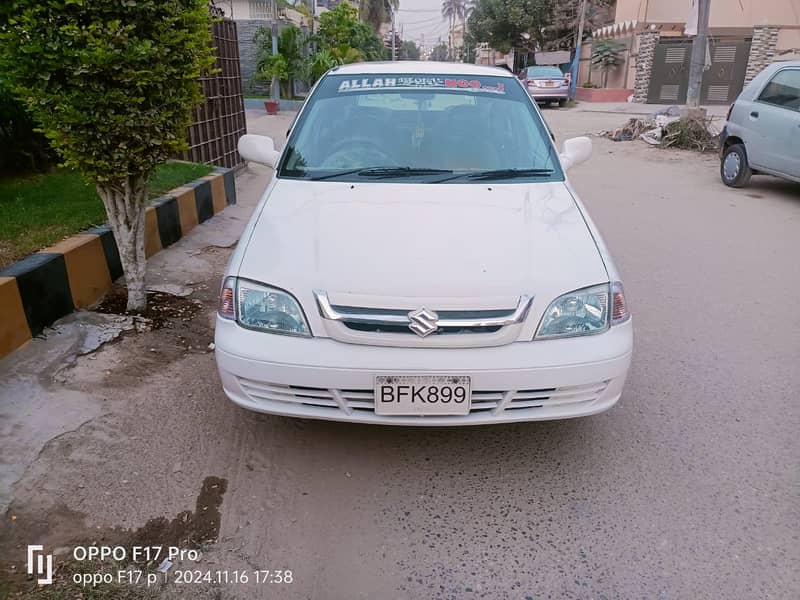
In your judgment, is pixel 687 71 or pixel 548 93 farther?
pixel 548 93

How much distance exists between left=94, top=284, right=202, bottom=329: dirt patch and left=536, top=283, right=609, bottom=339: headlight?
2589 mm

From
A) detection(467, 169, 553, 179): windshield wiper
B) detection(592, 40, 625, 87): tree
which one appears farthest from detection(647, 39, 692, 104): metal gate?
detection(467, 169, 553, 179): windshield wiper

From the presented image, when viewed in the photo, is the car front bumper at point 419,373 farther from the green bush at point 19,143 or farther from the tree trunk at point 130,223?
the green bush at point 19,143

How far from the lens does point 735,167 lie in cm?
888

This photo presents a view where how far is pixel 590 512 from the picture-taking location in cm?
256

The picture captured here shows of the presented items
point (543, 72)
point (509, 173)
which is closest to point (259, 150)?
point (509, 173)

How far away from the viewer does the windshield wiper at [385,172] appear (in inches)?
135

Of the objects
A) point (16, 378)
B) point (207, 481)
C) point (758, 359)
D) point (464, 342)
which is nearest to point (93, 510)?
point (207, 481)

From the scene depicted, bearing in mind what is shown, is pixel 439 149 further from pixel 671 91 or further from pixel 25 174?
pixel 671 91

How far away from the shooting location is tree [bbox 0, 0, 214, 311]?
322 cm

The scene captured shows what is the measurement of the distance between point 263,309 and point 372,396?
57 cm

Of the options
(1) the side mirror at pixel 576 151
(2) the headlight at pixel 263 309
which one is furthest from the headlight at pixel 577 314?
(1) the side mirror at pixel 576 151

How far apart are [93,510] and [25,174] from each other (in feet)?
14.9

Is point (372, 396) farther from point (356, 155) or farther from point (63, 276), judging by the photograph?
point (63, 276)
